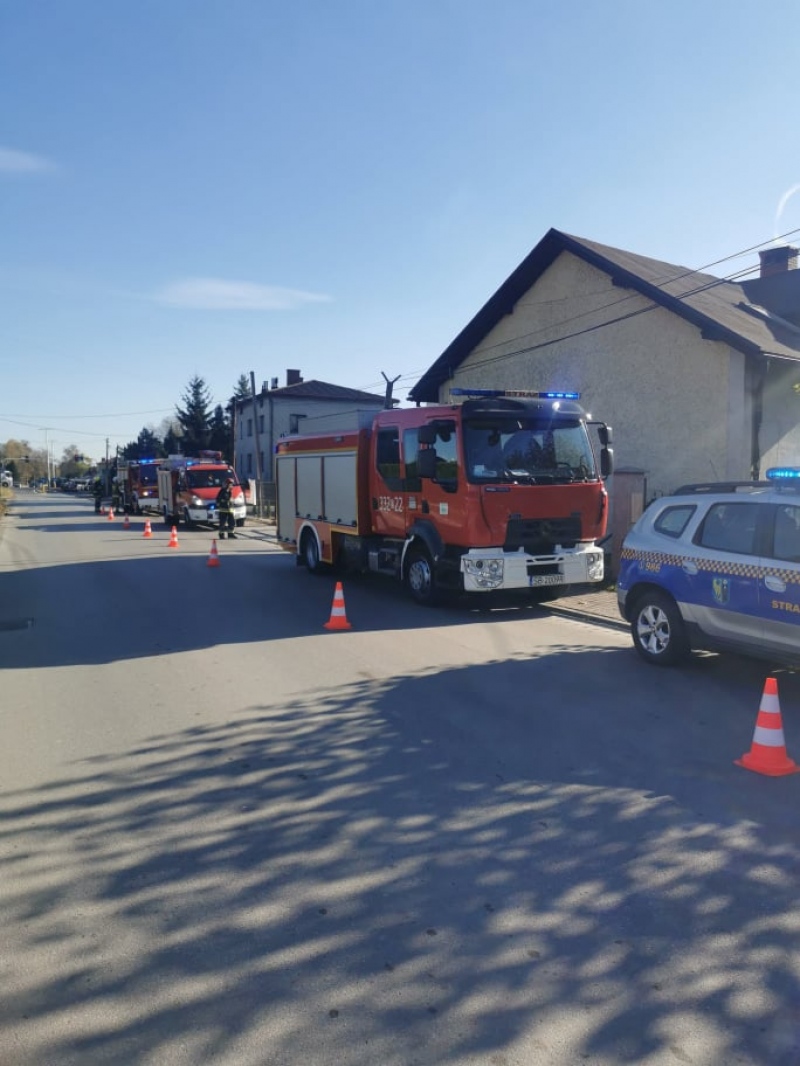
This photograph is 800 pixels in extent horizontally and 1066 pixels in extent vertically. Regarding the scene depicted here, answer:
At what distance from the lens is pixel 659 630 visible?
25.3 ft

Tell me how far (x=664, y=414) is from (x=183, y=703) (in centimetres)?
1209

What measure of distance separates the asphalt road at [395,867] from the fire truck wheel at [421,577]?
3393mm

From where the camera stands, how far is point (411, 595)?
40.7 feet

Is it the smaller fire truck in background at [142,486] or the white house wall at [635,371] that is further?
the smaller fire truck in background at [142,486]

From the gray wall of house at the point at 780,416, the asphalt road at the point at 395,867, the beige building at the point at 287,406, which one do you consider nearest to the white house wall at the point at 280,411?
the beige building at the point at 287,406

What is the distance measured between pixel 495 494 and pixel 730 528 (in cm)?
367

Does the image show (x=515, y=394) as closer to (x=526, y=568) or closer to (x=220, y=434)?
(x=526, y=568)

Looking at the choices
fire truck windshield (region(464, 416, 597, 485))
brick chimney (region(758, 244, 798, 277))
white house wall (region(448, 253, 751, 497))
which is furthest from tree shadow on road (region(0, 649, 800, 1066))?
brick chimney (region(758, 244, 798, 277))

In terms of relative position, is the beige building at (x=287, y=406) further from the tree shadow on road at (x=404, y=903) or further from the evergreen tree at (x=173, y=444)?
the tree shadow on road at (x=404, y=903)

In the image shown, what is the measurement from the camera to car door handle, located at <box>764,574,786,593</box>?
251 inches

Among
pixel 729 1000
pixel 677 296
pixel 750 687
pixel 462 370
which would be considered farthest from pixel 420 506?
pixel 462 370

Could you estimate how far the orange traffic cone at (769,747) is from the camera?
5.04 m

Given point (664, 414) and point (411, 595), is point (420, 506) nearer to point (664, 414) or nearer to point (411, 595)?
point (411, 595)

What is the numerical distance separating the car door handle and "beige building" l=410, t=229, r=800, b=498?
8.74m
